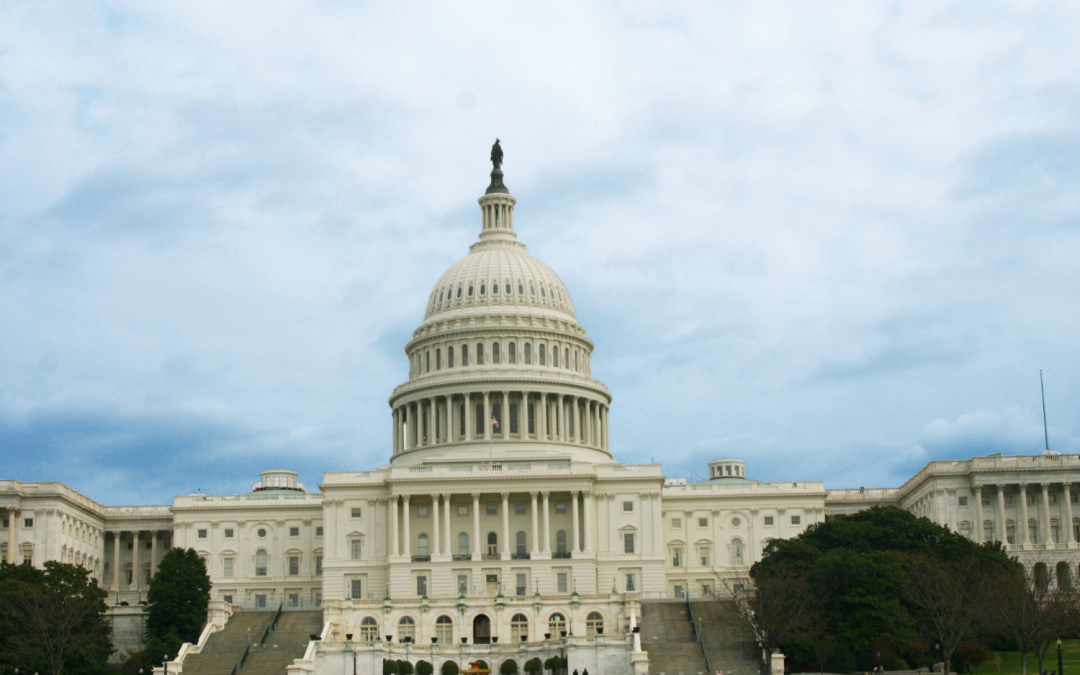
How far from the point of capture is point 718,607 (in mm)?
120438

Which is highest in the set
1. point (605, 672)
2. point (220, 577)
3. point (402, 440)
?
point (402, 440)

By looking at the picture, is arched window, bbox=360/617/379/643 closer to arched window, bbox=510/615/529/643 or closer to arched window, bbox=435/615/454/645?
arched window, bbox=435/615/454/645

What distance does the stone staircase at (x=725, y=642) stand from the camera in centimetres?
10569

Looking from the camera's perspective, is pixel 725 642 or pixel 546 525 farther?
pixel 546 525

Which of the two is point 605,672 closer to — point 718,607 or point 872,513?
point 718,607

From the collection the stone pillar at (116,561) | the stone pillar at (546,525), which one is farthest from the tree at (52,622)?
the stone pillar at (116,561)

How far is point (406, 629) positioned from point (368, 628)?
9.07 ft

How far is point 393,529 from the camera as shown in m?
136

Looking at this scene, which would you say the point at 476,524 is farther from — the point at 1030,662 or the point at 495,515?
the point at 1030,662

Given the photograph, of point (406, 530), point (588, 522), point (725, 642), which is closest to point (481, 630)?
point (725, 642)

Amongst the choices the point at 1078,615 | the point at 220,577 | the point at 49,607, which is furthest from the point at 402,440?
the point at 1078,615

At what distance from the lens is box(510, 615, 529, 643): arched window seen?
387ft

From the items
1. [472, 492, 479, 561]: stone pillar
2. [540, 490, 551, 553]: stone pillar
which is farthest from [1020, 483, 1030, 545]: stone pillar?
[472, 492, 479, 561]: stone pillar

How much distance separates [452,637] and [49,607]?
2811cm
